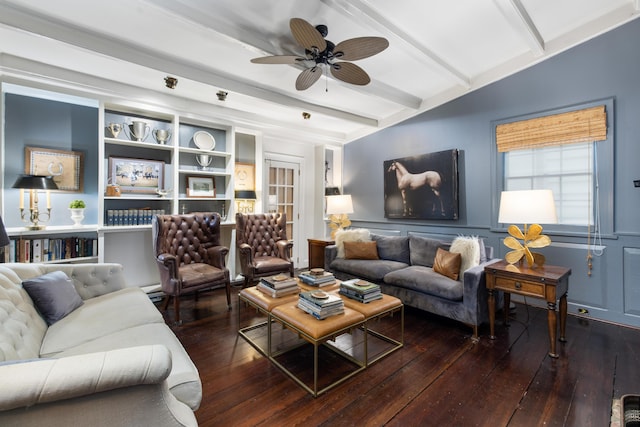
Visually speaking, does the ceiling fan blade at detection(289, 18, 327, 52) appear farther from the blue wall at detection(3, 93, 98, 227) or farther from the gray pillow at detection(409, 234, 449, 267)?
the blue wall at detection(3, 93, 98, 227)

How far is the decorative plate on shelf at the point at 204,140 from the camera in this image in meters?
4.10

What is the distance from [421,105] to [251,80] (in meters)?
2.59

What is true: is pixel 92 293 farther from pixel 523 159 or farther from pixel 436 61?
pixel 523 159

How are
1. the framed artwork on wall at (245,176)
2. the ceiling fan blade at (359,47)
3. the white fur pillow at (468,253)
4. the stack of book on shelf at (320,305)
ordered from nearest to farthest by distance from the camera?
the stack of book on shelf at (320,305), the ceiling fan blade at (359,47), the white fur pillow at (468,253), the framed artwork on wall at (245,176)

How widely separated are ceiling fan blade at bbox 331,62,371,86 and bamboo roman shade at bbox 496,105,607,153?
208 centimetres

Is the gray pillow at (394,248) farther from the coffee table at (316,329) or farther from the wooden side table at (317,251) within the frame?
the coffee table at (316,329)

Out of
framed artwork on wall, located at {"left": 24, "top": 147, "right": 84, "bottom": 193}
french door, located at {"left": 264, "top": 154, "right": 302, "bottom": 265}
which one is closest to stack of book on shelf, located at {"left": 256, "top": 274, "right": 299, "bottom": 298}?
french door, located at {"left": 264, "top": 154, "right": 302, "bottom": 265}

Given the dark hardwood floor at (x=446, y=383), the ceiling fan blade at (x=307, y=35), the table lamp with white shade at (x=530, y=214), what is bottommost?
the dark hardwood floor at (x=446, y=383)

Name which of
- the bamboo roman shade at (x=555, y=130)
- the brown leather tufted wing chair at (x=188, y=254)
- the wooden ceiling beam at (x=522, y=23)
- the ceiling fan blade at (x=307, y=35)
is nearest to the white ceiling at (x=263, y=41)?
the wooden ceiling beam at (x=522, y=23)

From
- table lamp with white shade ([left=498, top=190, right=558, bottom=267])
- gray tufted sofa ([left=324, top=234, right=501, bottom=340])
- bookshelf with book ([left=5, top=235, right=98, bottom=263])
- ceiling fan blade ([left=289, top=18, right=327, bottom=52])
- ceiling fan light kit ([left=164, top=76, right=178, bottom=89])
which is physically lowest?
gray tufted sofa ([left=324, top=234, right=501, bottom=340])

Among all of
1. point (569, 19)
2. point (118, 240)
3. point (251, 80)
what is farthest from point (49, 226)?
point (569, 19)

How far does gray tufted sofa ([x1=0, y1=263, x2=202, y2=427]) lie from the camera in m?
0.92

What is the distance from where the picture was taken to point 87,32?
8.06 feet

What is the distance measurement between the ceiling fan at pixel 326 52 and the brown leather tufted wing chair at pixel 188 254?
212 cm
